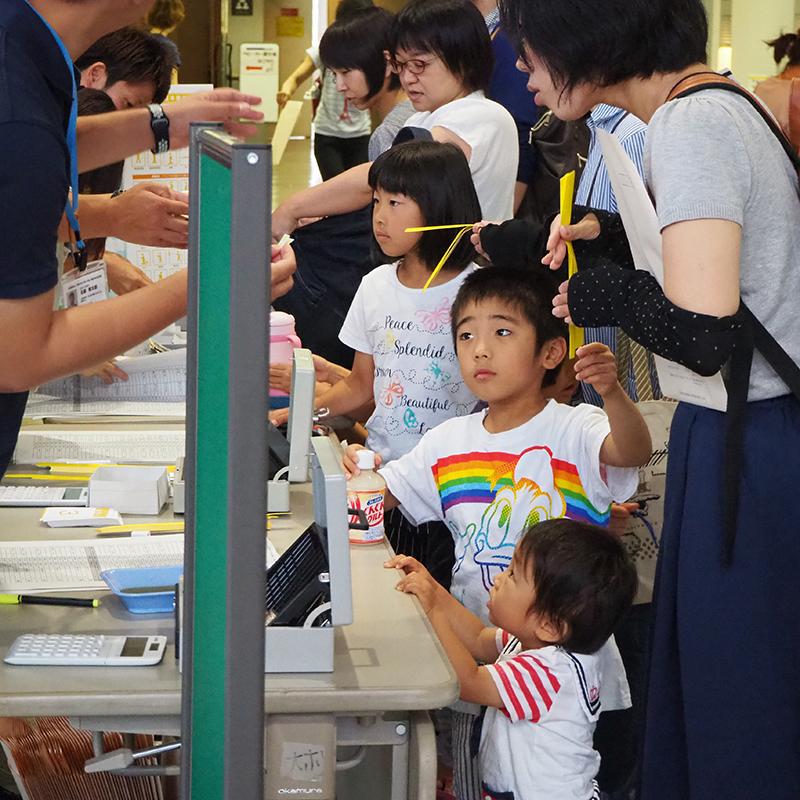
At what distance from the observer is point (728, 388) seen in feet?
4.85

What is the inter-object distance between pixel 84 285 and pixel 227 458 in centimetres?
203

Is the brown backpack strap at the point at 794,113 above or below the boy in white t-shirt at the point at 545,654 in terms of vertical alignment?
above

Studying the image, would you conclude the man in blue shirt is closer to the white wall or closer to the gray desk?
the gray desk

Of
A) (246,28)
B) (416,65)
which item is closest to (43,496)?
(416,65)

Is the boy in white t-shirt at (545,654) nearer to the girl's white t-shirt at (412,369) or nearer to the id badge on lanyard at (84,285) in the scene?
the girl's white t-shirt at (412,369)

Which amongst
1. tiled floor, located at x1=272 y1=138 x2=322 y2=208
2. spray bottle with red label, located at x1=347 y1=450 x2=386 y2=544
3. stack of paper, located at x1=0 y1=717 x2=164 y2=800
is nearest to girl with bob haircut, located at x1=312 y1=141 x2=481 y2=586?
spray bottle with red label, located at x1=347 y1=450 x2=386 y2=544

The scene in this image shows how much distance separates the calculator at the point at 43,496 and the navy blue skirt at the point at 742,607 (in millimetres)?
1057

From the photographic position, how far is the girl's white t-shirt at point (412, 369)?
2395 mm

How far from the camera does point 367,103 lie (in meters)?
3.85

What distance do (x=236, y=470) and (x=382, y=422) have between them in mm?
1766

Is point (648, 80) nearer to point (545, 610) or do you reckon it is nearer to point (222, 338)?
point (545, 610)

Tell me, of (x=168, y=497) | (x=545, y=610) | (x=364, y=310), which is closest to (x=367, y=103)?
(x=364, y=310)

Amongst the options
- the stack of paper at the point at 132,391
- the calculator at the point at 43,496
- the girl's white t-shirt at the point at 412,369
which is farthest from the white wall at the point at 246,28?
the calculator at the point at 43,496

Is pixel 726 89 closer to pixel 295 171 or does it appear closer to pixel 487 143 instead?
pixel 487 143
